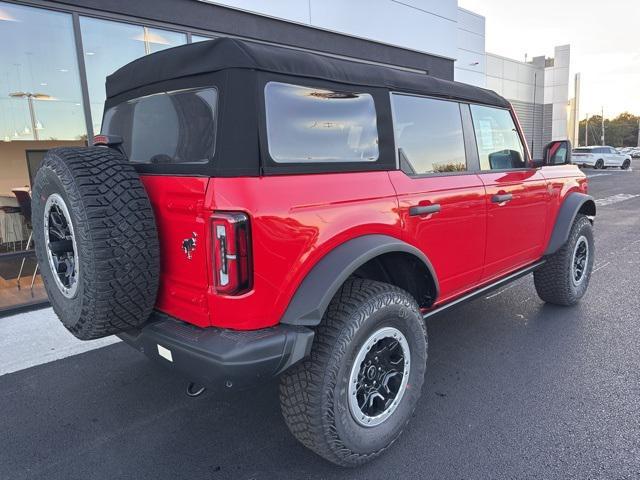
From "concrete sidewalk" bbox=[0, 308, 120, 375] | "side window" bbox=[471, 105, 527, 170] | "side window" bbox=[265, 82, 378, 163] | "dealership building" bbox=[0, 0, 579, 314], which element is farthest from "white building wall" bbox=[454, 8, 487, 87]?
"concrete sidewalk" bbox=[0, 308, 120, 375]

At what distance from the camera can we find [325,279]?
80.2 inches

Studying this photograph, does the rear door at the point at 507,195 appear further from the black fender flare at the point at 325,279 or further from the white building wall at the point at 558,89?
the white building wall at the point at 558,89

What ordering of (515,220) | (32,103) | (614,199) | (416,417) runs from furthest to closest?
(614,199) → (32,103) → (515,220) → (416,417)

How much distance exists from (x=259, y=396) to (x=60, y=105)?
4469 mm

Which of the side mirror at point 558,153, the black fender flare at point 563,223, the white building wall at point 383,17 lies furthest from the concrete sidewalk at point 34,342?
the white building wall at point 383,17

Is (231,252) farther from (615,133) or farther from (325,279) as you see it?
(615,133)

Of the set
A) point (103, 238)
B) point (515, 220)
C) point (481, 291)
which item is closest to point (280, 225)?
point (103, 238)

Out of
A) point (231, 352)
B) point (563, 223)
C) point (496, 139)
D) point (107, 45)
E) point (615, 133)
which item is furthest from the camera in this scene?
point (615, 133)

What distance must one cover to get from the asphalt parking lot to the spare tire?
33.3 inches

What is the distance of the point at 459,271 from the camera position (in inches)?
118

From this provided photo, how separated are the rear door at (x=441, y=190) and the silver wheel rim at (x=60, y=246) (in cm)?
165

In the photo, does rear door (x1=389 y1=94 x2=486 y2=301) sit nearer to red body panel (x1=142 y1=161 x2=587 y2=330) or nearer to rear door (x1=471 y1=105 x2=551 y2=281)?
red body panel (x1=142 y1=161 x2=587 y2=330)

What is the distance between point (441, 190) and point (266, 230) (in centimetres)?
132

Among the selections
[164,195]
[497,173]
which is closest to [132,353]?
[164,195]
